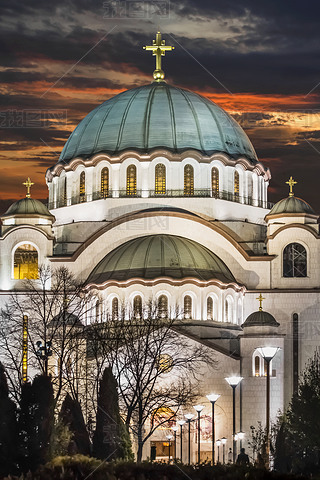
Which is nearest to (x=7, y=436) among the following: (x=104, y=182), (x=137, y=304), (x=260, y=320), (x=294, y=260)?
(x=137, y=304)

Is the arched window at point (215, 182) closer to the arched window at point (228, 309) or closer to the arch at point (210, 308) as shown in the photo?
the arched window at point (228, 309)

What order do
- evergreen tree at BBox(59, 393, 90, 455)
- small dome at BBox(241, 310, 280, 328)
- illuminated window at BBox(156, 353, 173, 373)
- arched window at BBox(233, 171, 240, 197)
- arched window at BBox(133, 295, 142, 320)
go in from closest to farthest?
1. evergreen tree at BBox(59, 393, 90, 455)
2. illuminated window at BBox(156, 353, 173, 373)
3. small dome at BBox(241, 310, 280, 328)
4. arched window at BBox(133, 295, 142, 320)
5. arched window at BBox(233, 171, 240, 197)

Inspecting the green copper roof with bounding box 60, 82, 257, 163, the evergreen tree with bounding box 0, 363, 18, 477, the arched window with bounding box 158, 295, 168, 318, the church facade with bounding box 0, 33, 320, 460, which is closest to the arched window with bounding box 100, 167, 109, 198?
the church facade with bounding box 0, 33, 320, 460

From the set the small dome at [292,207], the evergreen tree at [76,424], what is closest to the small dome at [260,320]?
the small dome at [292,207]

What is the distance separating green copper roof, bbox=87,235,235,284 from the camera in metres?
57.8

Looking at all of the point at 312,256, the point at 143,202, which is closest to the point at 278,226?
the point at 312,256

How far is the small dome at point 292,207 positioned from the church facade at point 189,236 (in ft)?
0.25

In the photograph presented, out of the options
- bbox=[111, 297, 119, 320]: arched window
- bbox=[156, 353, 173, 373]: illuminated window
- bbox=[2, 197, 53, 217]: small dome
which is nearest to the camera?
bbox=[156, 353, 173, 373]: illuminated window

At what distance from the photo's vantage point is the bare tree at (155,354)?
52188 mm

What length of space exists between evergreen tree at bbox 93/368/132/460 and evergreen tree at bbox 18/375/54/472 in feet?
18.7

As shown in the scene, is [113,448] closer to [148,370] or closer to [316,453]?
[316,453]

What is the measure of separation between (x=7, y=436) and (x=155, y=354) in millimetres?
20900

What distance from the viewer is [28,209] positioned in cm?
6266

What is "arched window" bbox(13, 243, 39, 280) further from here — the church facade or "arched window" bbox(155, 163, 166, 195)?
"arched window" bbox(155, 163, 166, 195)
